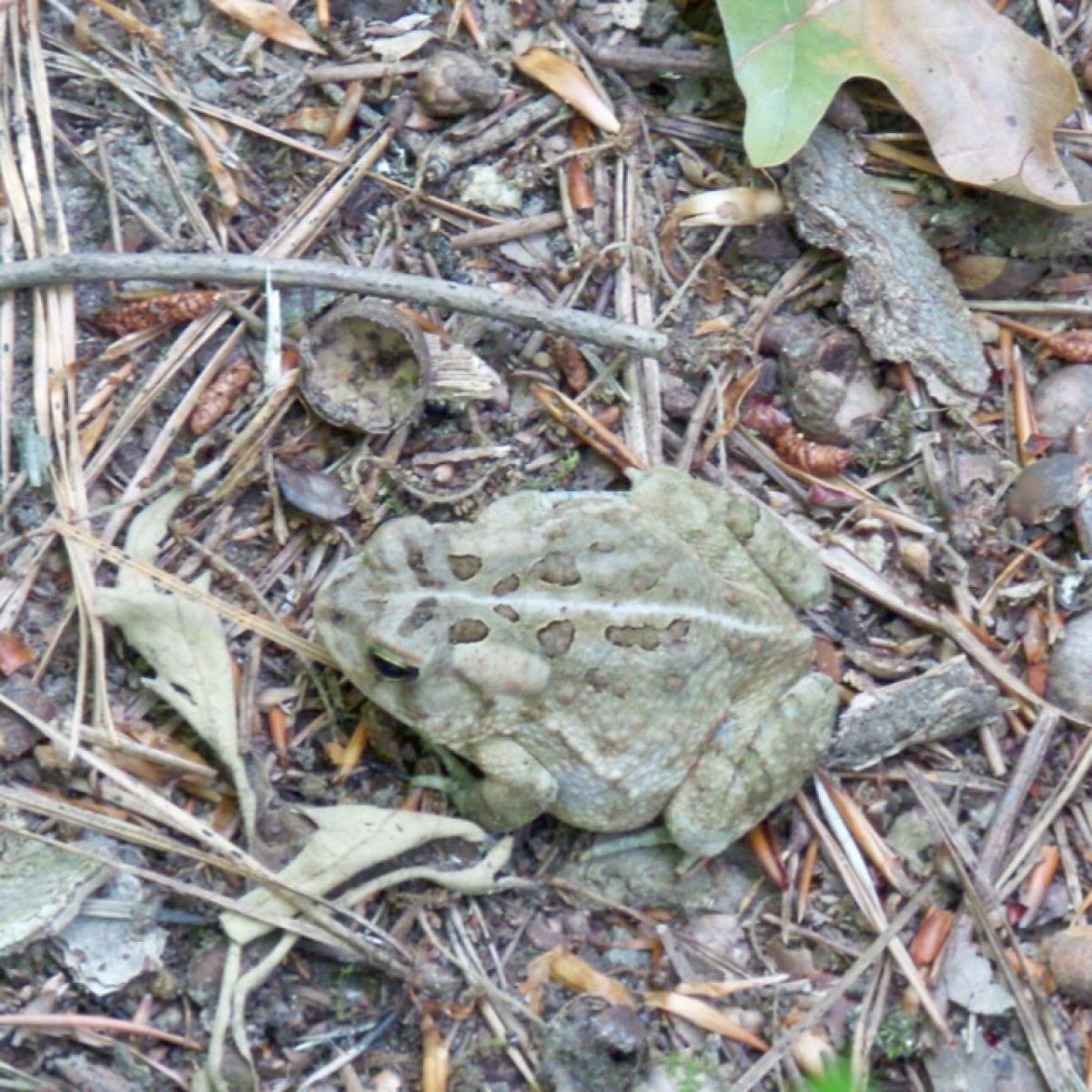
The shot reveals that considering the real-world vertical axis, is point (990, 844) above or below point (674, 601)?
below

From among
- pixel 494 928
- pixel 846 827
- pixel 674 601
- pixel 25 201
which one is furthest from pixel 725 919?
pixel 25 201

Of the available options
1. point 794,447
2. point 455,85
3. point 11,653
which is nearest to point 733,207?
point 794,447

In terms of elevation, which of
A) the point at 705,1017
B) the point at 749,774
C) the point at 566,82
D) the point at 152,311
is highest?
the point at 566,82

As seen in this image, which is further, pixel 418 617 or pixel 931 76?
pixel 931 76

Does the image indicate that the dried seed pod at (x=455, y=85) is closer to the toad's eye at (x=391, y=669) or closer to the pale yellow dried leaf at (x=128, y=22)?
the pale yellow dried leaf at (x=128, y=22)

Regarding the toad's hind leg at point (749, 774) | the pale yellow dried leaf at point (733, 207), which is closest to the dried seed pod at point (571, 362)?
the pale yellow dried leaf at point (733, 207)

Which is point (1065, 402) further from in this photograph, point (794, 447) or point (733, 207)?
point (733, 207)

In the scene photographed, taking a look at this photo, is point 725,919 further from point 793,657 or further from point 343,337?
point 343,337
